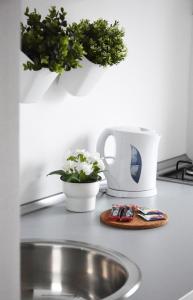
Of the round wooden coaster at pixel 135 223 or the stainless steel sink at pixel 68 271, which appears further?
the round wooden coaster at pixel 135 223

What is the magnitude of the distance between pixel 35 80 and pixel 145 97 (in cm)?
77

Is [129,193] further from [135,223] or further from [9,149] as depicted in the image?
[9,149]

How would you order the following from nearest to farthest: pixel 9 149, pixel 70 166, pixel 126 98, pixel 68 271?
pixel 9 149, pixel 68 271, pixel 70 166, pixel 126 98

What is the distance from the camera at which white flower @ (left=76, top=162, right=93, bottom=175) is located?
1.44 m

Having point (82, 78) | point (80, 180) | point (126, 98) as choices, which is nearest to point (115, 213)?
point (80, 180)

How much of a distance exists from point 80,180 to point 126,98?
0.54 metres

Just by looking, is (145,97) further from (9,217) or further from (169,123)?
(9,217)

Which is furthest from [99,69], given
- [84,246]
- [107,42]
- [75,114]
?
[84,246]

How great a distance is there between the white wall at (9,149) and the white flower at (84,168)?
90 cm

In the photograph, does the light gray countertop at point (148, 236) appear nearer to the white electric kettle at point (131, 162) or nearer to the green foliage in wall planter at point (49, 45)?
the white electric kettle at point (131, 162)

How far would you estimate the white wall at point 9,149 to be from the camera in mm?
486

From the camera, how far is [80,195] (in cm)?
144

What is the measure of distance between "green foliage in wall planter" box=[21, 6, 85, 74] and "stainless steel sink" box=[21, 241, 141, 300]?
433mm

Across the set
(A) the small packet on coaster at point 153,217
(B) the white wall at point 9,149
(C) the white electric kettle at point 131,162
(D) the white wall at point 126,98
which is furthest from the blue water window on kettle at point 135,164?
(B) the white wall at point 9,149
